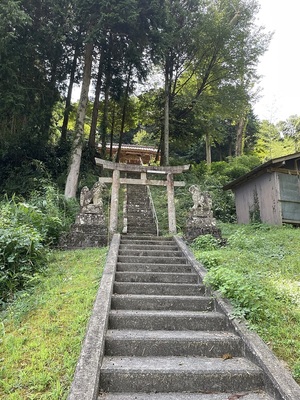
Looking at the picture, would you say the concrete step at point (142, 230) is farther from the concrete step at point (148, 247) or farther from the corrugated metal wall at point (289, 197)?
the corrugated metal wall at point (289, 197)

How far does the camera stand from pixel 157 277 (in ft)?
19.5

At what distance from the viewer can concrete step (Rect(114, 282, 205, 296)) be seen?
5.34 meters

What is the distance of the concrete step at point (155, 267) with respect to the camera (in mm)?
6344

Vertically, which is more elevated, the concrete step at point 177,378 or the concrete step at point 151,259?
the concrete step at point 151,259

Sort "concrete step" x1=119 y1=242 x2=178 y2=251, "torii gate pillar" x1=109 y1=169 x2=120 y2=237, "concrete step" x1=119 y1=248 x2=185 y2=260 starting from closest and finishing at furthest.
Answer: "concrete step" x1=119 y1=248 x2=185 y2=260 → "concrete step" x1=119 y1=242 x2=178 y2=251 → "torii gate pillar" x1=109 y1=169 x2=120 y2=237

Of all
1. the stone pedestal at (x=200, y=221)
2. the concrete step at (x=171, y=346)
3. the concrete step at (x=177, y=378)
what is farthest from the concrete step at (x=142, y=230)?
the concrete step at (x=177, y=378)

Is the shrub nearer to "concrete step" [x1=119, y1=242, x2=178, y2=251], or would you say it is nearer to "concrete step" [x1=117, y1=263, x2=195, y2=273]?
"concrete step" [x1=117, y1=263, x2=195, y2=273]

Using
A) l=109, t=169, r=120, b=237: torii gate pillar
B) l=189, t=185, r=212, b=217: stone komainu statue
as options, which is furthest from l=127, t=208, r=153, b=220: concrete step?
l=189, t=185, r=212, b=217: stone komainu statue

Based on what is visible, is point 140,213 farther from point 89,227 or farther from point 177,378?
point 177,378

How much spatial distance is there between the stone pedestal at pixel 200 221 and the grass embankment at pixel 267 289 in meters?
1.40

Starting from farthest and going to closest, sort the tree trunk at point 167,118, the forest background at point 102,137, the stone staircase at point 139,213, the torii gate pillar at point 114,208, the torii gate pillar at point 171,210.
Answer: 1. the tree trunk at point 167,118
2. the stone staircase at point 139,213
3. the torii gate pillar at point 171,210
4. the torii gate pillar at point 114,208
5. the forest background at point 102,137

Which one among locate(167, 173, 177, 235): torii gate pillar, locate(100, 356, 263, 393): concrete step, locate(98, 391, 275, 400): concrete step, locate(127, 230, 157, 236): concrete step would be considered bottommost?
locate(98, 391, 275, 400): concrete step

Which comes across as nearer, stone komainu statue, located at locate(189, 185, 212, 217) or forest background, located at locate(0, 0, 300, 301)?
stone komainu statue, located at locate(189, 185, 212, 217)

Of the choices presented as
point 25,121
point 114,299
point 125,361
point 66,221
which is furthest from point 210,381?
point 25,121
